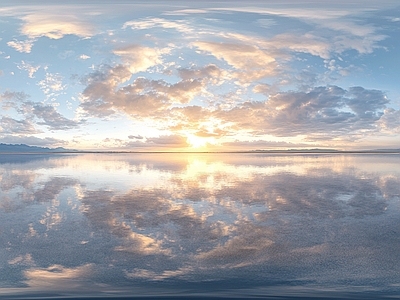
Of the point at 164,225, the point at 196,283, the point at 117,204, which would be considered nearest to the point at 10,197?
the point at 117,204

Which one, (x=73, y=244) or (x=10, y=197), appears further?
(x=10, y=197)

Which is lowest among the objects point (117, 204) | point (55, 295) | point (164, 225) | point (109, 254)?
point (55, 295)

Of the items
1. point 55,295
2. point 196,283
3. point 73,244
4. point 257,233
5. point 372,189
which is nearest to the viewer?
point 55,295

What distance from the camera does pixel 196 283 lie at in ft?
15.3

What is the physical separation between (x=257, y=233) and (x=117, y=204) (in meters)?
4.60

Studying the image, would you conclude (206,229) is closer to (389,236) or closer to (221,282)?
(221,282)

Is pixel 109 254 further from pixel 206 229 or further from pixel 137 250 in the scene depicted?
pixel 206 229

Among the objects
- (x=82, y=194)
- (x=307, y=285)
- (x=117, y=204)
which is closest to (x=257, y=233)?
(x=307, y=285)

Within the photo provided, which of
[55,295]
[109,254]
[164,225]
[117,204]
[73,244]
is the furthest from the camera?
[117,204]

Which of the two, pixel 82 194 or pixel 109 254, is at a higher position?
pixel 82 194

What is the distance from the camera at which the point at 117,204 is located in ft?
33.7

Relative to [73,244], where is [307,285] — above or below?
below

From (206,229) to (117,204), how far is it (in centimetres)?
370

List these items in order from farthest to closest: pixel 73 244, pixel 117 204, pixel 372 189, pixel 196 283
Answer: pixel 372 189
pixel 117 204
pixel 73 244
pixel 196 283
